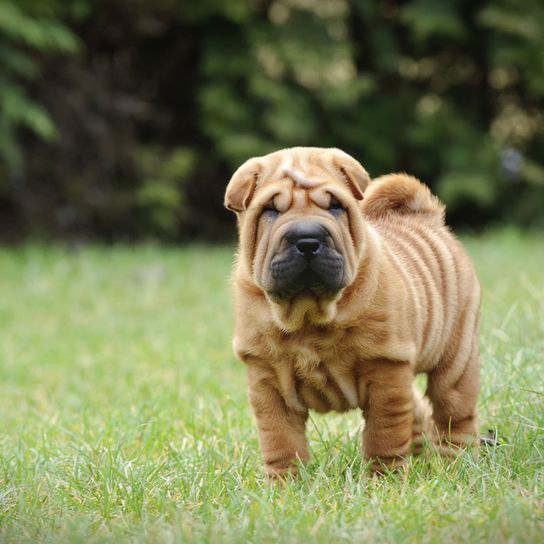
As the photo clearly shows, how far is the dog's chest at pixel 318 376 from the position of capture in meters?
3.42

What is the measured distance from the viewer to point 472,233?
1212cm

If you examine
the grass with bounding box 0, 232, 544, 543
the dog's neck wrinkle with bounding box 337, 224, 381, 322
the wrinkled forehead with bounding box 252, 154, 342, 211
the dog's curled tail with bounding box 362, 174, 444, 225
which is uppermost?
the wrinkled forehead with bounding box 252, 154, 342, 211

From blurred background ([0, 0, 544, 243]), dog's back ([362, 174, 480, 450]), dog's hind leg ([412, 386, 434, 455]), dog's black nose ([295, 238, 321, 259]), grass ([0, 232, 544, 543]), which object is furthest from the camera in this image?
blurred background ([0, 0, 544, 243])

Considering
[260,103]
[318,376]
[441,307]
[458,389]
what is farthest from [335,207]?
[260,103]

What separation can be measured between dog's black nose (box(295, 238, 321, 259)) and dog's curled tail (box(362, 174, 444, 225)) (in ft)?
3.42

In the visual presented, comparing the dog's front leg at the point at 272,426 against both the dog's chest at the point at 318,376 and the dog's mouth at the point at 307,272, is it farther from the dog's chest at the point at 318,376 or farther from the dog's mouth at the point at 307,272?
the dog's mouth at the point at 307,272

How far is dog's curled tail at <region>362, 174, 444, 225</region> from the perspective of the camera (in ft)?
13.7

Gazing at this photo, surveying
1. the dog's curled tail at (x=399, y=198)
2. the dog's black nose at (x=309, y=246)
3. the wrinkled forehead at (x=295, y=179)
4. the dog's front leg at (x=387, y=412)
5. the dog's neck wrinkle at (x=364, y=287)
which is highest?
the wrinkled forehead at (x=295, y=179)

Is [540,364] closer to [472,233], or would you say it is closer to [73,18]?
[472,233]

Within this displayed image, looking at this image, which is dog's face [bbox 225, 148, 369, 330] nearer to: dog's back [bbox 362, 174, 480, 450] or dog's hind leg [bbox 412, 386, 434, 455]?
dog's back [bbox 362, 174, 480, 450]

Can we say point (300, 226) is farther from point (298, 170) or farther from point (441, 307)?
point (441, 307)

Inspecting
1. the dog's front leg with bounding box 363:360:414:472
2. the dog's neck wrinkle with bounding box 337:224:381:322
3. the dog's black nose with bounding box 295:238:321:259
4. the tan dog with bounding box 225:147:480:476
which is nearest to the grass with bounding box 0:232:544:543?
the dog's front leg with bounding box 363:360:414:472

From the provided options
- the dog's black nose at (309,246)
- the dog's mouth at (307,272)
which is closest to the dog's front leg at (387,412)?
the dog's mouth at (307,272)

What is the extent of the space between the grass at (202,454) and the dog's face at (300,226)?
25.1 inches
